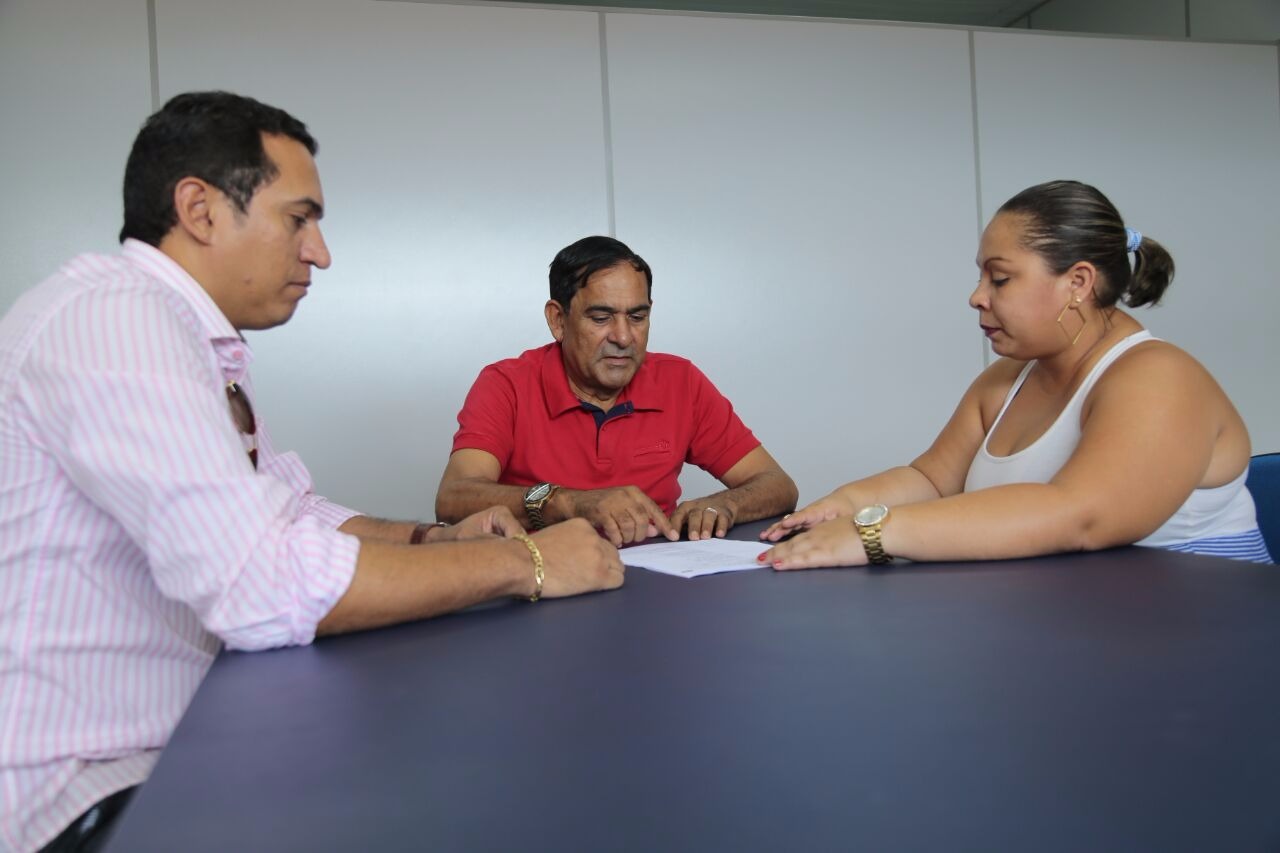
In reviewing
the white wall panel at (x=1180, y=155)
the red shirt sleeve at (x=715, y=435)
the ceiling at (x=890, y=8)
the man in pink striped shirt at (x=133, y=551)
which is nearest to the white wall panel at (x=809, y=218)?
the white wall panel at (x=1180, y=155)

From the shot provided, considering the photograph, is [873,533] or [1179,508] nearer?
[873,533]

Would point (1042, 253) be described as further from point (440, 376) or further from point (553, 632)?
point (440, 376)

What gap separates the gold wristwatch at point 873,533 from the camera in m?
1.40

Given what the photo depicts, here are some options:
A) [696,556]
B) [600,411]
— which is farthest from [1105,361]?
[600,411]

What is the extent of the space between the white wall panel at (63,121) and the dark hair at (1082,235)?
2.82 m

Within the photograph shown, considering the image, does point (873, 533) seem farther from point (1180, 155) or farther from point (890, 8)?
point (890, 8)

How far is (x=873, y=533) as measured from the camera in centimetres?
141

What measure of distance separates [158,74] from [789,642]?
3191 millimetres

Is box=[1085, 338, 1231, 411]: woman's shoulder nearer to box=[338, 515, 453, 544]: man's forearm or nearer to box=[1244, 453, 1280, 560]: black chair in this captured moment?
box=[1244, 453, 1280, 560]: black chair

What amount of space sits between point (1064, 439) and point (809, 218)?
7.90ft

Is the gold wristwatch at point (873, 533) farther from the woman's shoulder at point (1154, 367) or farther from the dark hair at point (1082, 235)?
the dark hair at point (1082, 235)

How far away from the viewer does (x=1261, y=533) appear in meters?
1.72

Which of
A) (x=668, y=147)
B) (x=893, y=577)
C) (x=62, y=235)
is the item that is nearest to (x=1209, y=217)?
(x=668, y=147)

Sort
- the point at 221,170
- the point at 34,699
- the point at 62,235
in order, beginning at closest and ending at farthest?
the point at 34,699 < the point at 221,170 < the point at 62,235
